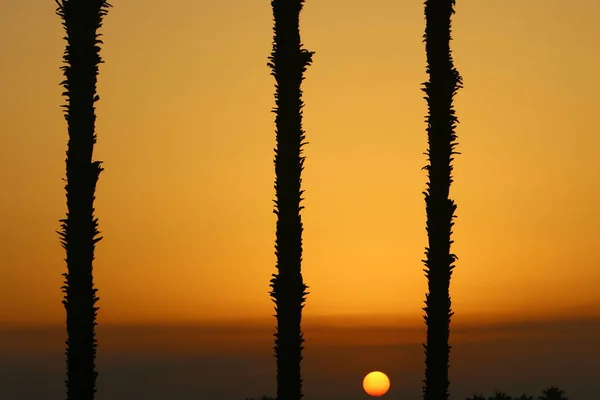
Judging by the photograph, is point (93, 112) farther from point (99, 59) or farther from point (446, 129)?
point (446, 129)

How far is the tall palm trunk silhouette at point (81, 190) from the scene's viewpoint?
21.1m

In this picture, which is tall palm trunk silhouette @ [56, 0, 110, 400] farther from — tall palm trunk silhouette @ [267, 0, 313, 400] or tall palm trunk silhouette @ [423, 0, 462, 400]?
tall palm trunk silhouette @ [423, 0, 462, 400]

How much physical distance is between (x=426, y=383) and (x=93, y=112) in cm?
968

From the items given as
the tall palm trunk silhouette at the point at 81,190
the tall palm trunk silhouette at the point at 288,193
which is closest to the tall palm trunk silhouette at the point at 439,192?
the tall palm trunk silhouette at the point at 288,193

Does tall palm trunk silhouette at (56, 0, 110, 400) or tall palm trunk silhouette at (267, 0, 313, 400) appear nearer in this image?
tall palm trunk silhouette at (56, 0, 110, 400)

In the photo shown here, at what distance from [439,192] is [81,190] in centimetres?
856

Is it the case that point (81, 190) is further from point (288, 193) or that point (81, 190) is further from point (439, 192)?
point (439, 192)

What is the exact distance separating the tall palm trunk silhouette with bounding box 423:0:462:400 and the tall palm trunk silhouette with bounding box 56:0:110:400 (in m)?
7.92

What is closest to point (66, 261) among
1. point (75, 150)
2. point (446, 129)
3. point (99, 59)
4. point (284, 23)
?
point (75, 150)

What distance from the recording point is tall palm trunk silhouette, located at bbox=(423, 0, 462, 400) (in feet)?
81.6

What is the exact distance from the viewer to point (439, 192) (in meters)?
25.5

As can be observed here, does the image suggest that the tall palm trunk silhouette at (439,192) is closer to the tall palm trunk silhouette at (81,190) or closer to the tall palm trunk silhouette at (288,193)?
the tall palm trunk silhouette at (288,193)

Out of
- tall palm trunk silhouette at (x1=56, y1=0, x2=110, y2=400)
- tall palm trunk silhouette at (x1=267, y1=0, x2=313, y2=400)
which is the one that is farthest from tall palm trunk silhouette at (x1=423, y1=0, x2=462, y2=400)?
tall palm trunk silhouette at (x1=56, y1=0, x2=110, y2=400)

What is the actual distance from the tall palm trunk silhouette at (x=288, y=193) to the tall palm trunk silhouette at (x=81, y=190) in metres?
4.62
